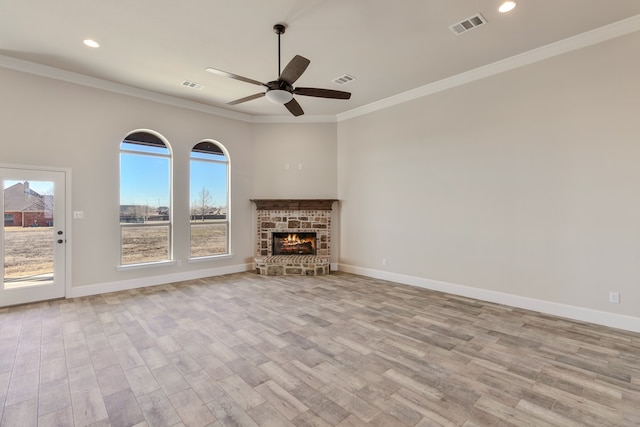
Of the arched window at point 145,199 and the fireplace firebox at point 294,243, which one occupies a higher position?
the arched window at point 145,199

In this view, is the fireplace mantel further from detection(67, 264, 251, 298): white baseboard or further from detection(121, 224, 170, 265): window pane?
detection(121, 224, 170, 265): window pane

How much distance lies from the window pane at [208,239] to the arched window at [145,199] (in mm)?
485

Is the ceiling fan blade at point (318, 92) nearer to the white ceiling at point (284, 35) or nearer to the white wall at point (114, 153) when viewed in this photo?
the white ceiling at point (284, 35)

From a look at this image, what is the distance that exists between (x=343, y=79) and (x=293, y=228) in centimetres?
337

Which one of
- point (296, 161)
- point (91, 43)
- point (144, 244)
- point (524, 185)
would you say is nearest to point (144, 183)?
point (144, 244)

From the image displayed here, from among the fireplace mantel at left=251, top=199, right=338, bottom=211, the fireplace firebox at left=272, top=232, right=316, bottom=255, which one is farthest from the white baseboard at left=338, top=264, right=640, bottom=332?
the fireplace mantel at left=251, top=199, right=338, bottom=211

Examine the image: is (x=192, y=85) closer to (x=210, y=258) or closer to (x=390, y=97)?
(x=210, y=258)

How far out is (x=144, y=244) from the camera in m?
5.58

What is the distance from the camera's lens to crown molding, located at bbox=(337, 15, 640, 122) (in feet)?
11.5

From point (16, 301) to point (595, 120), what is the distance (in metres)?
8.23

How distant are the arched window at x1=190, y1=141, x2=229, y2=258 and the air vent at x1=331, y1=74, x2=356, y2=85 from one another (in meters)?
3.00

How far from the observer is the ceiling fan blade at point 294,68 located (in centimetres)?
296

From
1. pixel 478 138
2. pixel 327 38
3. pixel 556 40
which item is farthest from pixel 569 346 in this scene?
pixel 327 38

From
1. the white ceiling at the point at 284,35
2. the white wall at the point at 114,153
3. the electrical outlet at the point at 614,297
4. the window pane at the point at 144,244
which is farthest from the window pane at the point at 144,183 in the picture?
the electrical outlet at the point at 614,297
